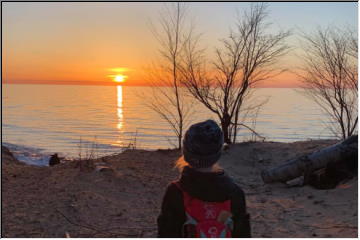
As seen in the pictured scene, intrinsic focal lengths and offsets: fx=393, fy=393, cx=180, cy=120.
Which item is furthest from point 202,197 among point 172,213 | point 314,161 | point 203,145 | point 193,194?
point 314,161

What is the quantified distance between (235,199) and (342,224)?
3976 mm

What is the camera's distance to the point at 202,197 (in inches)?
102

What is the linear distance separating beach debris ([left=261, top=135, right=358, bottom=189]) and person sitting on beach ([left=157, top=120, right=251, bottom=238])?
20.0 feet

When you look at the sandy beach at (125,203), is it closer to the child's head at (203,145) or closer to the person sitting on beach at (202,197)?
the person sitting on beach at (202,197)

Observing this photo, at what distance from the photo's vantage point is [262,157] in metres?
11.3

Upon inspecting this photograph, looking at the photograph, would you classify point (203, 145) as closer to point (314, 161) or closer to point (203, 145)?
point (203, 145)

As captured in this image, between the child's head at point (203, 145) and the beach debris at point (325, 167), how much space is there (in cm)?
618

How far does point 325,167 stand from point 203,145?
6.69 m

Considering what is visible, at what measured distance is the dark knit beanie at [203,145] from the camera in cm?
264

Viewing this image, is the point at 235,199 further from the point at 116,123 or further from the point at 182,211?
the point at 116,123

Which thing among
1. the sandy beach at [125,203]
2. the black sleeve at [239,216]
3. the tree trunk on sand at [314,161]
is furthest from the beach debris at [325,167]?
the black sleeve at [239,216]

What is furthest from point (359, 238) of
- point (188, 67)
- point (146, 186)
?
point (188, 67)

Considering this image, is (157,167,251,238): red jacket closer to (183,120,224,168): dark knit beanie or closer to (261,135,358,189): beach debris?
(183,120,224,168): dark knit beanie

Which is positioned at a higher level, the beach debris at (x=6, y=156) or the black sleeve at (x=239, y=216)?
the black sleeve at (x=239, y=216)
